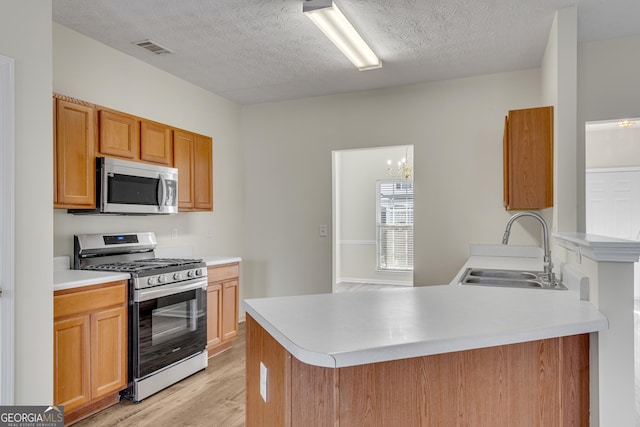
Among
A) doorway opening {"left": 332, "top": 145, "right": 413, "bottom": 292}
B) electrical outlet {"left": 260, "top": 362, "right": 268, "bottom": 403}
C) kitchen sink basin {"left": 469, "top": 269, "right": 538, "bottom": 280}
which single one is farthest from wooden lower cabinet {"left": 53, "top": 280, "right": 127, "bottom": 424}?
doorway opening {"left": 332, "top": 145, "right": 413, "bottom": 292}

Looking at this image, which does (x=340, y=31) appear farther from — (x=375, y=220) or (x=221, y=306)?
(x=375, y=220)

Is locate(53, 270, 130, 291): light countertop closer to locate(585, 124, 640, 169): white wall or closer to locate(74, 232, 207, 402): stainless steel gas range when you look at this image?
locate(74, 232, 207, 402): stainless steel gas range

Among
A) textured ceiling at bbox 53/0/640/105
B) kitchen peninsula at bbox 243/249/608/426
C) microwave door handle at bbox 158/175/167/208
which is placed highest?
textured ceiling at bbox 53/0/640/105

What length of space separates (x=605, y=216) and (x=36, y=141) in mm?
7189

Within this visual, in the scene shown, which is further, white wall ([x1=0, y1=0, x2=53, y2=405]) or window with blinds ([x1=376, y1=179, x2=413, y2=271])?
window with blinds ([x1=376, y1=179, x2=413, y2=271])

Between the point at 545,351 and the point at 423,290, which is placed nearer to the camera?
the point at 545,351

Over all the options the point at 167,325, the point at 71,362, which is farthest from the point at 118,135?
the point at 71,362

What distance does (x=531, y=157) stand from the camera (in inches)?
113

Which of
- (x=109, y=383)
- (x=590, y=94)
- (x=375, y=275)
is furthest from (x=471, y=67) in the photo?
(x=375, y=275)

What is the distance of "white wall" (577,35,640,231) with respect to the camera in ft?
10.3

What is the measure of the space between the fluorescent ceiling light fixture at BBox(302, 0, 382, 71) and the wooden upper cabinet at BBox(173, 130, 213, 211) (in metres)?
1.63

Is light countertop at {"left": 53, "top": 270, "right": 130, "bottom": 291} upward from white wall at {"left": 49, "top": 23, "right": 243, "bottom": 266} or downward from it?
downward

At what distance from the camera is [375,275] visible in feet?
23.7

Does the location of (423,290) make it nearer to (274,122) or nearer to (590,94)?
(590,94)
